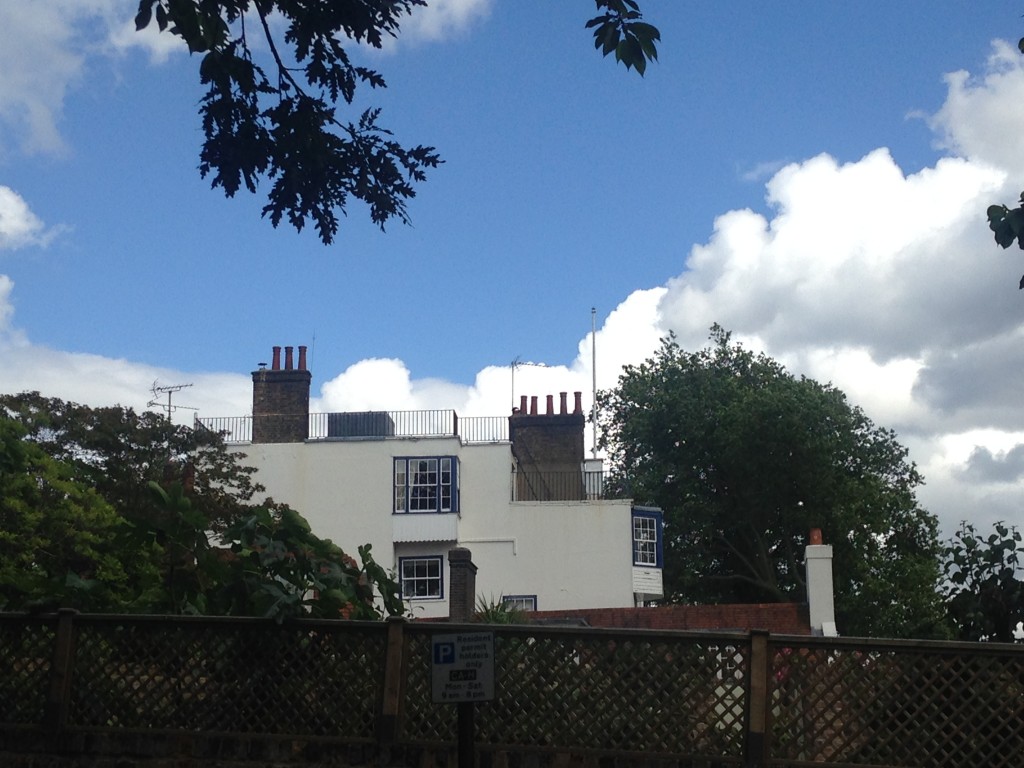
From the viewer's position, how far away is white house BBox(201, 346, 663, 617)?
118 ft

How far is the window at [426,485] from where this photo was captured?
37.0m

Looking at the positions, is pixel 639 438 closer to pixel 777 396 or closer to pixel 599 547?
pixel 777 396

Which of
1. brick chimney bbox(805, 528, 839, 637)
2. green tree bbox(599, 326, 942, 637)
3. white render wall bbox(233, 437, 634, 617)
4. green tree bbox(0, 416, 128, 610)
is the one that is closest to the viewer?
green tree bbox(0, 416, 128, 610)

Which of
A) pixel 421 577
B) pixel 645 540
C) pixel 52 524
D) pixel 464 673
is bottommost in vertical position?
pixel 464 673

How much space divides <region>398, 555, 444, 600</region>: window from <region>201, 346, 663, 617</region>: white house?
0.09 ft

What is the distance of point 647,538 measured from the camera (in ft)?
123

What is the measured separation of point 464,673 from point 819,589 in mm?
20639

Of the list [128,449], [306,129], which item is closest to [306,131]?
[306,129]

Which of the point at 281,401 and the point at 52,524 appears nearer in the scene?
the point at 52,524

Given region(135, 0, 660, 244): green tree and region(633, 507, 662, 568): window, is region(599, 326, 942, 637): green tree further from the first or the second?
region(135, 0, 660, 244): green tree

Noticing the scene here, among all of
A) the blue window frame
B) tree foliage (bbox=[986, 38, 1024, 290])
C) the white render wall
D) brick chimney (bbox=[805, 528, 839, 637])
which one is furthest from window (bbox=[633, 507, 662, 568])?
tree foliage (bbox=[986, 38, 1024, 290])

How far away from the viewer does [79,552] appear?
79.6ft

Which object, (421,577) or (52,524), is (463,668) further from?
(421,577)

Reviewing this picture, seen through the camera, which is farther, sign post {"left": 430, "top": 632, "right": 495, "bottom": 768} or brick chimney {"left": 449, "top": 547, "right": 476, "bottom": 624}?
brick chimney {"left": 449, "top": 547, "right": 476, "bottom": 624}
